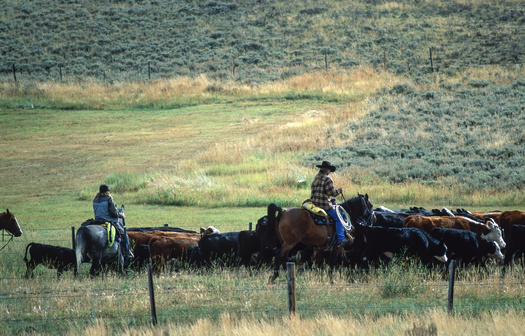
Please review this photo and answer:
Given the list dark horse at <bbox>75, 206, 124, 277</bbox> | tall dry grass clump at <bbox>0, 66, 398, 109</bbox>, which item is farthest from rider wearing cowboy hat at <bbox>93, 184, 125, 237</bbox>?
tall dry grass clump at <bbox>0, 66, 398, 109</bbox>

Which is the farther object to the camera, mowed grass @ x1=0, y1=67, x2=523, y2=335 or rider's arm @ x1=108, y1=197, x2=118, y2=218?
rider's arm @ x1=108, y1=197, x2=118, y2=218

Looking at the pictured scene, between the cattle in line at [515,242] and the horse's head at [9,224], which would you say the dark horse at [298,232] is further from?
the horse's head at [9,224]

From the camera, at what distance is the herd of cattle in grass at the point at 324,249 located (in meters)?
14.4

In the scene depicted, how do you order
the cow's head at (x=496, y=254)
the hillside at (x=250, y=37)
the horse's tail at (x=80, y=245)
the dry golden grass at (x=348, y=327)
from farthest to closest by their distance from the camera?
the hillside at (x=250, y=37) < the cow's head at (x=496, y=254) < the horse's tail at (x=80, y=245) < the dry golden grass at (x=348, y=327)

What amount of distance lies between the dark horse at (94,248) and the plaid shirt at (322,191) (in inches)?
189

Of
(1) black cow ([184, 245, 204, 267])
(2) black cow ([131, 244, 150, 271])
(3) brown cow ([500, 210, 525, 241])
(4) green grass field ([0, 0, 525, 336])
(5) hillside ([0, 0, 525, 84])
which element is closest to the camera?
(4) green grass field ([0, 0, 525, 336])

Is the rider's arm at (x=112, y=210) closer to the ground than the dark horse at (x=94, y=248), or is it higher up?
higher up

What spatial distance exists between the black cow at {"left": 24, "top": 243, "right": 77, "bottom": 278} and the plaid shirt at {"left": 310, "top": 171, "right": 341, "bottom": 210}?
573 centimetres

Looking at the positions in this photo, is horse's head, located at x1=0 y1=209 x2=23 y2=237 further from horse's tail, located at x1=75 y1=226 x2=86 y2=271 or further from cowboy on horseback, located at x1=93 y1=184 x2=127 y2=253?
horse's tail, located at x1=75 y1=226 x2=86 y2=271

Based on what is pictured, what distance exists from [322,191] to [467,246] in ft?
11.7

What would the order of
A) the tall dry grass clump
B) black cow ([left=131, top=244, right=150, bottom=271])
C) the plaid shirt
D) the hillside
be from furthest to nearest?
the hillside → the tall dry grass clump → black cow ([left=131, top=244, right=150, bottom=271]) → the plaid shirt

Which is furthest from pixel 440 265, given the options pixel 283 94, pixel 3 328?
pixel 283 94

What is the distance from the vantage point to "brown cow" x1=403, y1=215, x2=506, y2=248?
15789 millimetres

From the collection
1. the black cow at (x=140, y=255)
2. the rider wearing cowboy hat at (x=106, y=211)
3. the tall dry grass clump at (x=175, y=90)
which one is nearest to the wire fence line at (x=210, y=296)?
the rider wearing cowboy hat at (x=106, y=211)
